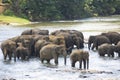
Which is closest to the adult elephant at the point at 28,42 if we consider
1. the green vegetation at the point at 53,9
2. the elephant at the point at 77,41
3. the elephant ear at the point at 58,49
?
the elephant at the point at 77,41

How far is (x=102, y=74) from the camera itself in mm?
22016

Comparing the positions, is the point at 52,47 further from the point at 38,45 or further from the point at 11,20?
the point at 11,20

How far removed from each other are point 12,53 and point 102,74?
25.0 feet

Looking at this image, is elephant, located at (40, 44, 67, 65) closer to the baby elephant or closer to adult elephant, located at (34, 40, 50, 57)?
the baby elephant

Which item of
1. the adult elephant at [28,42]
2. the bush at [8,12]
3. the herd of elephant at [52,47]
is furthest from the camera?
the bush at [8,12]

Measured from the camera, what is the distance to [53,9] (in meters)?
77.4

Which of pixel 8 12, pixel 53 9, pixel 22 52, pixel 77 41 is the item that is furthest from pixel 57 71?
pixel 53 9

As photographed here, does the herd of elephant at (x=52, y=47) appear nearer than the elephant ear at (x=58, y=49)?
Yes

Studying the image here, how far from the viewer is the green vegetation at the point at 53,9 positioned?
75.1 meters

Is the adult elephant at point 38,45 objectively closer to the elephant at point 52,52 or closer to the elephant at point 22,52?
the elephant at point 22,52

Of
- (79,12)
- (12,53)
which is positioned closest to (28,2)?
(79,12)

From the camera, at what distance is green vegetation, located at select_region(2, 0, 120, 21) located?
75.1 metres

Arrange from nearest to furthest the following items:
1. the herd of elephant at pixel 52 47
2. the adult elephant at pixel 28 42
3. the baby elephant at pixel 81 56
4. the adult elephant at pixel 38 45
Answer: the baby elephant at pixel 81 56
the herd of elephant at pixel 52 47
the adult elephant at pixel 38 45
the adult elephant at pixel 28 42

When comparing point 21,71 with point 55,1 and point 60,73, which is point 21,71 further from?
point 55,1
